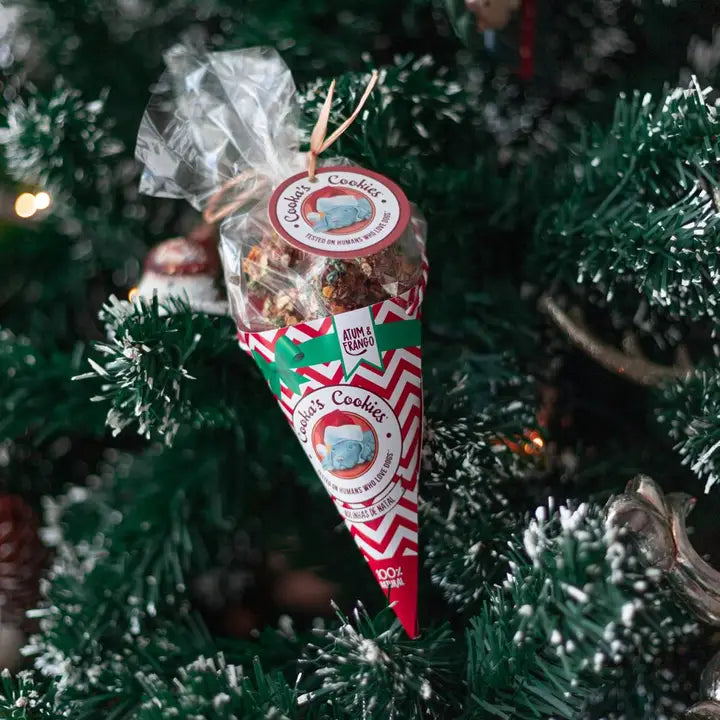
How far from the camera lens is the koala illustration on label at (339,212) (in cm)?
53

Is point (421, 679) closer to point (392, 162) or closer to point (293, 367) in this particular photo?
point (293, 367)

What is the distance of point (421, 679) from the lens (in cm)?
48

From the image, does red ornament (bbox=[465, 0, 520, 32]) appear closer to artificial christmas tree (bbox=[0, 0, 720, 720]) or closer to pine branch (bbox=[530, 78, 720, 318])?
artificial christmas tree (bbox=[0, 0, 720, 720])

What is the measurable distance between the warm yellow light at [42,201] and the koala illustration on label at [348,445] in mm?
468

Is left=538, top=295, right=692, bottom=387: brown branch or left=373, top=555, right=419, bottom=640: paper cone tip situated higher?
left=538, top=295, right=692, bottom=387: brown branch

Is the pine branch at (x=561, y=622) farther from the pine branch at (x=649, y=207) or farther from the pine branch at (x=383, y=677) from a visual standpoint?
the pine branch at (x=649, y=207)

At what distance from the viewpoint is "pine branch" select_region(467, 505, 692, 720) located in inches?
15.5

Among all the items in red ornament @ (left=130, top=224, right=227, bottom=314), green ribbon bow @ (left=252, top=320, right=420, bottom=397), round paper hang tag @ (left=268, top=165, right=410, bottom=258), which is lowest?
red ornament @ (left=130, top=224, right=227, bottom=314)

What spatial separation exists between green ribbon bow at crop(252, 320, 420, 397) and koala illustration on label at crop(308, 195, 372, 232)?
8cm

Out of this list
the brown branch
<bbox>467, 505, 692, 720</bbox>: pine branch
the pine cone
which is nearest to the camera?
<bbox>467, 505, 692, 720</bbox>: pine branch

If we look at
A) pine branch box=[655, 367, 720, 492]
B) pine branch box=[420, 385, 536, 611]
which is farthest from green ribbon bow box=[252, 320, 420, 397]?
pine branch box=[655, 367, 720, 492]

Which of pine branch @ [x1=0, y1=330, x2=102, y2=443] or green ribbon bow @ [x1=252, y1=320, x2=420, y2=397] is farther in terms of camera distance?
pine branch @ [x1=0, y1=330, x2=102, y2=443]

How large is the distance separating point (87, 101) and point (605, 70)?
518mm

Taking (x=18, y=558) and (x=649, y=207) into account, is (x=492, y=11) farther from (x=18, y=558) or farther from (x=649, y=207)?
(x=18, y=558)
